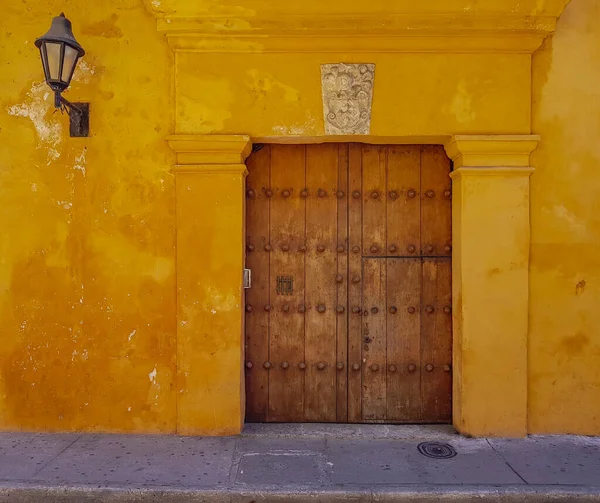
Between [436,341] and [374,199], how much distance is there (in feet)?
3.84

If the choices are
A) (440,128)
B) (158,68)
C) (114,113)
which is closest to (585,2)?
(440,128)

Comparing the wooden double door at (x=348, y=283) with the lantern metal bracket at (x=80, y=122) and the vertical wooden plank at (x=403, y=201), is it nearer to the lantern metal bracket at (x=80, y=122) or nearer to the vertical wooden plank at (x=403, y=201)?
the vertical wooden plank at (x=403, y=201)

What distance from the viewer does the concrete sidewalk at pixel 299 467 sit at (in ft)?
9.53

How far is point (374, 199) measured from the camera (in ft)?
13.1

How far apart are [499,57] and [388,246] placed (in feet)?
5.03

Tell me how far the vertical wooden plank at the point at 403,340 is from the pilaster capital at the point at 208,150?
4.56ft

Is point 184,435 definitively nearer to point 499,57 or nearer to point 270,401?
point 270,401

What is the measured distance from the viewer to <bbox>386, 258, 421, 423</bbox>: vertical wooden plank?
3949mm

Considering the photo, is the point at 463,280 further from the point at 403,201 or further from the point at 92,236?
the point at 92,236

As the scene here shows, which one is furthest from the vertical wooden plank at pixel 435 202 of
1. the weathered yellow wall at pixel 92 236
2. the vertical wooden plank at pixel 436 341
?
the weathered yellow wall at pixel 92 236

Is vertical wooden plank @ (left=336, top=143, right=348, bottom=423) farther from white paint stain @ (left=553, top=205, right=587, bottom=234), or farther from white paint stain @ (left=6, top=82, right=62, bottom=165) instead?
white paint stain @ (left=6, top=82, right=62, bottom=165)

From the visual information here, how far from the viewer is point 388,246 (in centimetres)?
397

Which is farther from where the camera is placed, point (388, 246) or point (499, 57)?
point (388, 246)

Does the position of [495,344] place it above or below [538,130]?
below
